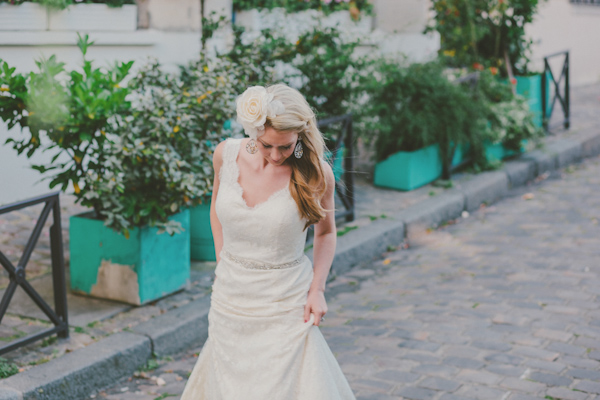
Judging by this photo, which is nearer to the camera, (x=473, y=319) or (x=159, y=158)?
(x=159, y=158)

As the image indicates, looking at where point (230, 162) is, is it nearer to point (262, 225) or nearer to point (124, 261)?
point (262, 225)

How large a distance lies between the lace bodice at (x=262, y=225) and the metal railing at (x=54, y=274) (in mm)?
1505

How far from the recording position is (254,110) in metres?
2.57

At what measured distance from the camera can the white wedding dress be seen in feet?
8.88

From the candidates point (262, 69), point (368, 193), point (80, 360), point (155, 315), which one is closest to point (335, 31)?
point (262, 69)

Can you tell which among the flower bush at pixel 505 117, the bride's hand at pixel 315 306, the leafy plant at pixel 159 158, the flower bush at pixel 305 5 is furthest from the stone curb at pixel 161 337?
the flower bush at pixel 305 5

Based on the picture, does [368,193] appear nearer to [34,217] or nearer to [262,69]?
[262,69]

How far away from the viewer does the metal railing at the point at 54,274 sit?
3.85 metres

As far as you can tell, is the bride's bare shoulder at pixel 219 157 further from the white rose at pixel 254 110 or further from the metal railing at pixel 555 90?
the metal railing at pixel 555 90

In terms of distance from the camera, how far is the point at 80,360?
389 cm

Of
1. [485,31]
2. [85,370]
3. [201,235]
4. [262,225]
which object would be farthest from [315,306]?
[485,31]

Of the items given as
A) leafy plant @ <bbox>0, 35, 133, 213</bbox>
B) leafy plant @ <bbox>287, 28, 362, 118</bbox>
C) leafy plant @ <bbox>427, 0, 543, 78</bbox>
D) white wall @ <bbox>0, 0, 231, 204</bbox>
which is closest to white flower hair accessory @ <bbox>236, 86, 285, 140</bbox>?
leafy plant @ <bbox>0, 35, 133, 213</bbox>

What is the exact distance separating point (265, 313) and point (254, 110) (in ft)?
2.47

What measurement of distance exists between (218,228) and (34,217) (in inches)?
155
